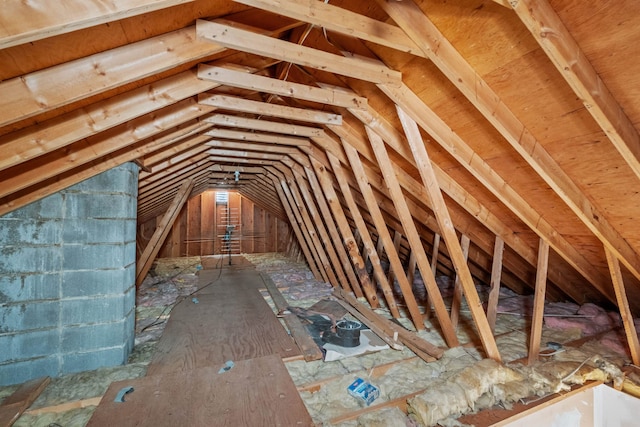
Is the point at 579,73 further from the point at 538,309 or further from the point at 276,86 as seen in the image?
the point at 538,309

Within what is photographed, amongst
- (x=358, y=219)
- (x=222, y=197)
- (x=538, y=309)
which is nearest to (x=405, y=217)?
(x=358, y=219)

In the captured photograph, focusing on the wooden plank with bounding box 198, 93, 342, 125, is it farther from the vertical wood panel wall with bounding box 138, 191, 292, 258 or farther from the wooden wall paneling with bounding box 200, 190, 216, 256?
the wooden wall paneling with bounding box 200, 190, 216, 256

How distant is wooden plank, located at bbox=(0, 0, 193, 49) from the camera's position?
0.78 m

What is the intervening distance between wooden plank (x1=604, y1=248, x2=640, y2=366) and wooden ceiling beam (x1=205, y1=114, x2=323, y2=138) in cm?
269

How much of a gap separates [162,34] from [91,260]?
6.46 feet

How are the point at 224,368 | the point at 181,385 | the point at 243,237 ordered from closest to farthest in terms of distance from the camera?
the point at 181,385 < the point at 224,368 < the point at 243,237

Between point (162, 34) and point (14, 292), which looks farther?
point (14, 292)

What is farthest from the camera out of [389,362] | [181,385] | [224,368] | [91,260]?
[389,362]

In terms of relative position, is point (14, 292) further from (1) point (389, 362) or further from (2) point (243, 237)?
(2) point (243, 237)

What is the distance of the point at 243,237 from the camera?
898 centimetres

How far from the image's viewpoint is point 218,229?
8.72 m

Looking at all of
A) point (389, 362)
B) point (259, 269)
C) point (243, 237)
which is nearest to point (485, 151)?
point (389, 362)

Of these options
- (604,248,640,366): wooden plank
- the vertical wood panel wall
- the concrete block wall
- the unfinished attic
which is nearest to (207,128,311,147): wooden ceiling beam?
the unfinished attic

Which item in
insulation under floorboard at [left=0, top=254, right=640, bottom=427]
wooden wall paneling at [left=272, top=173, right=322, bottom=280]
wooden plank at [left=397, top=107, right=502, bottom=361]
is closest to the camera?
insulation under floorboard at [left=0, top=254, right=640, bottom=427]
